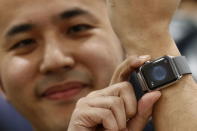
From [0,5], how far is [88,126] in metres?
0.73

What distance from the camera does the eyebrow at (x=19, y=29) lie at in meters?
1.74

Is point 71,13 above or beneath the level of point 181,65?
above

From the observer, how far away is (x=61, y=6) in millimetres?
1728

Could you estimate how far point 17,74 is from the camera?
5.81 feet

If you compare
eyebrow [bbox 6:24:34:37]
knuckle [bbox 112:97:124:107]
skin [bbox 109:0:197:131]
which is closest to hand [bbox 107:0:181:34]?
skin [bbox 109:0:197:131]

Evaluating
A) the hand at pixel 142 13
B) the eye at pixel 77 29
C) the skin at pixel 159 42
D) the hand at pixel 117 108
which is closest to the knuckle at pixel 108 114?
the hand at pixel 117 108

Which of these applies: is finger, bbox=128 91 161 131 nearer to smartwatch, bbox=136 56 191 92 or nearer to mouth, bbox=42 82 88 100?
smartwatch, bbox=136 56 191 92

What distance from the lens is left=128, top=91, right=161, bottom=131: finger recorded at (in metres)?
1.25

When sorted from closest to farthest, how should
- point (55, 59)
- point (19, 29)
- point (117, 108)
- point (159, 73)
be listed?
point (159, 73)
point (117, 108)
point (55, 59)
point (19, 29)

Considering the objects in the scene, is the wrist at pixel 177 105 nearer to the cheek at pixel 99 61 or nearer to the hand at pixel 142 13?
the hand at pixel 142 13

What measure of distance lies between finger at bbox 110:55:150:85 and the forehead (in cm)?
47

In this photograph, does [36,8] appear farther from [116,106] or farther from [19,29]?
[116,106]

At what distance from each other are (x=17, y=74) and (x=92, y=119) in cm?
51

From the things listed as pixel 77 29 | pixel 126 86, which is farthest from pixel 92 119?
pixel 77 29
